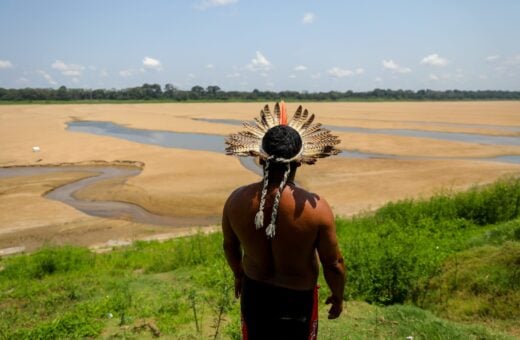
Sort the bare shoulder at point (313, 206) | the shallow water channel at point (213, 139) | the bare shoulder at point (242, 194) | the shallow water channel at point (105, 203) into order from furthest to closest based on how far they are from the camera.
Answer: the shallow water channel at point (213, 139) → the shallow water channel at point (105, 203) → the bare shoulder at point (242, 194) → the bare shoulder at point (313, 206)

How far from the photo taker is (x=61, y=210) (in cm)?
1474

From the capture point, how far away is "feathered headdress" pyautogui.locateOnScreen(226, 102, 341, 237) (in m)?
2.41

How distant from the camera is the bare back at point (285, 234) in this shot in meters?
2.32

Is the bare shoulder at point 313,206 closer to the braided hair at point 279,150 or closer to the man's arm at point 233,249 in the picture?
the braided hair at point 279,150

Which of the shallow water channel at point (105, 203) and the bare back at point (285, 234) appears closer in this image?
the bare back at point (285, 234)

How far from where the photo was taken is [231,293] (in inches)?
223

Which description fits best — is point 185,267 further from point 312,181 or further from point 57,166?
point 57,166

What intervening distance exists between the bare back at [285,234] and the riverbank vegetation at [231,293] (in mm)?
2141

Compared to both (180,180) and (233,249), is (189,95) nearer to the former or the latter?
(180,180)

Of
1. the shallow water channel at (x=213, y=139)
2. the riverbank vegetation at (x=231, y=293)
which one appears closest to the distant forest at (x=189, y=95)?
the shallow water channel at (x=213, y=139)

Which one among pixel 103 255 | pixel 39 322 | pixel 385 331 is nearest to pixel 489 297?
pixel 385 331

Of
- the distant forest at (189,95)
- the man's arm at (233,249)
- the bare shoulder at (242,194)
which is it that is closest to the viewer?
the bare shoulder at (242,194)

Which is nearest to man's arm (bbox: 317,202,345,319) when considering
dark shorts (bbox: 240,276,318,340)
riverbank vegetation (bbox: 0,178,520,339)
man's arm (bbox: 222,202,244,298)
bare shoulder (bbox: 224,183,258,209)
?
dark shorts (bbox: 240,276,318,340)

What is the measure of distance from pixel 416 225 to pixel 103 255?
21.2 ft
